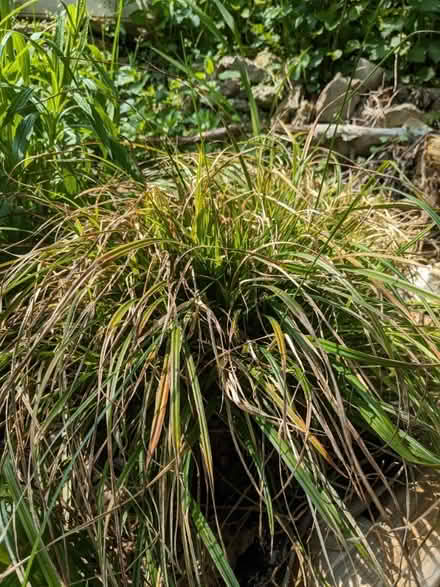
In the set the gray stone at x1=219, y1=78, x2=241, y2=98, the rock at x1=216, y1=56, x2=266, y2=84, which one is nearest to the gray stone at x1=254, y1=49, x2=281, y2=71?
the rock at x1=216, y1=56, x2=266, y2=84

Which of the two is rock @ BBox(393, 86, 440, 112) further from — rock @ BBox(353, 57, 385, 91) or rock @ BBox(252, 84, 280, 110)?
rock @ BBox(252, 84, 280, 110)

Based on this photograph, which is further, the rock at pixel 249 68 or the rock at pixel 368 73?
the rock at pixel 249 68

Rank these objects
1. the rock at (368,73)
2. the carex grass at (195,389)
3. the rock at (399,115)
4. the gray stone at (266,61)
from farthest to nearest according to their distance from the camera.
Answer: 1. the gray stone at (266,61)
2. the rock at (368,73)
3. the rock at (399,115)
4. the carex grass at (195,389)

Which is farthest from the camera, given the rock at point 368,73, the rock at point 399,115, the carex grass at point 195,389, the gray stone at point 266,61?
the gray stone at point 266,61

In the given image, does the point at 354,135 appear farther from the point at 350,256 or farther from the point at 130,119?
the point at 350,256

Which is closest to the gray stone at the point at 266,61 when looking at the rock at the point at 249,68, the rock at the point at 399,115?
the rock at the point at 249,68

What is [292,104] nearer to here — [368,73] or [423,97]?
[368,73]

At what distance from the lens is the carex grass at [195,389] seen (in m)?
0.98

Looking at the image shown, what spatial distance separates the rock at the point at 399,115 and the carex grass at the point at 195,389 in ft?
4.39

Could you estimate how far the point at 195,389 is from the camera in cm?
102

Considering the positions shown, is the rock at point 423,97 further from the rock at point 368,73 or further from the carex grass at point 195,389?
the carex grass at point 195,389

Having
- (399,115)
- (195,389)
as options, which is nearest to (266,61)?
(399,115)

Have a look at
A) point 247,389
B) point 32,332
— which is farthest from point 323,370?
point 32,332

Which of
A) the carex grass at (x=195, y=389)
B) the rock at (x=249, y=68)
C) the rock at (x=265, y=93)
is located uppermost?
the rock at (x=249, y=68)
